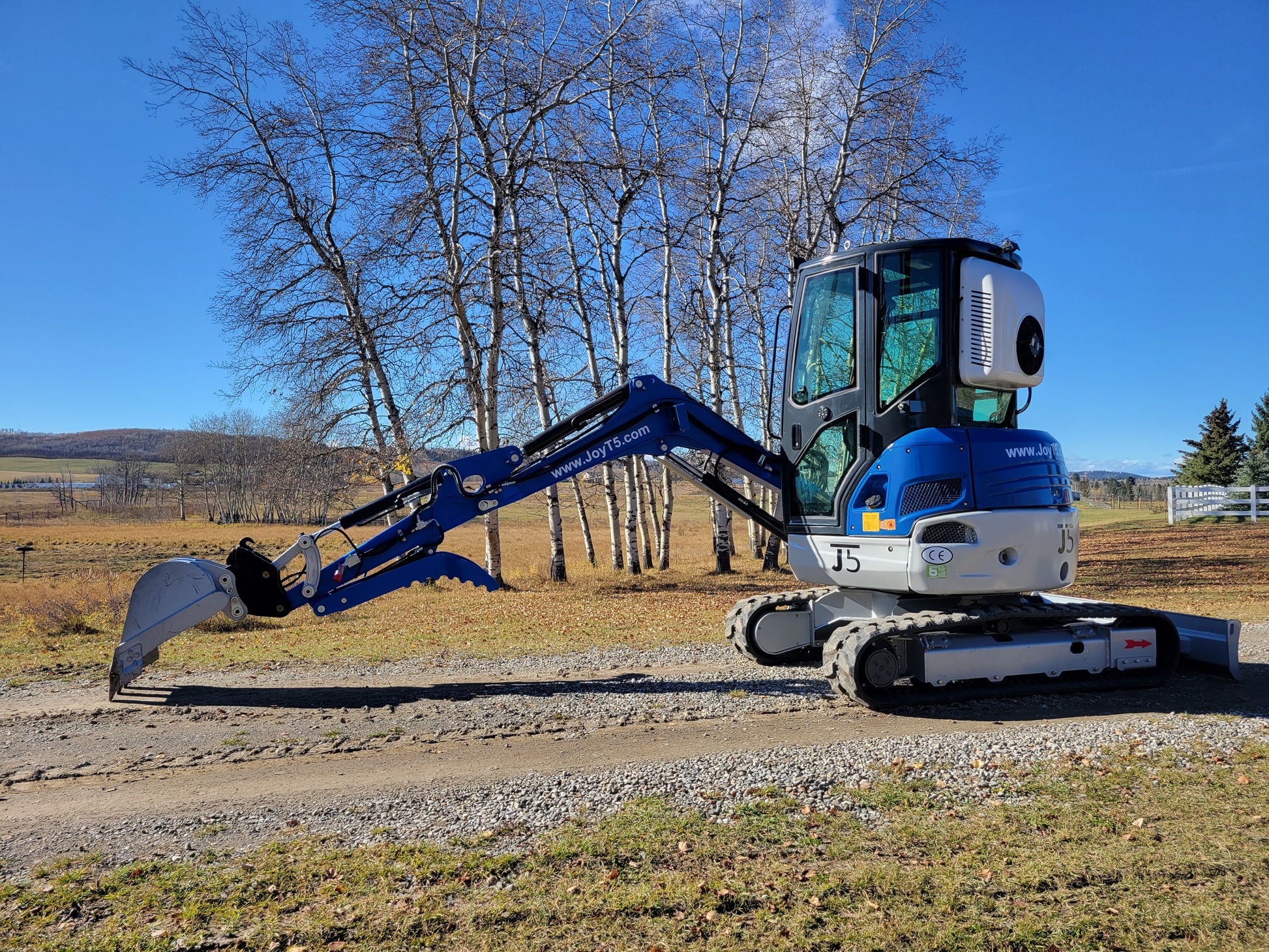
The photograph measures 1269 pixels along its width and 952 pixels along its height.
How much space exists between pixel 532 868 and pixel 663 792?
136 centimetres

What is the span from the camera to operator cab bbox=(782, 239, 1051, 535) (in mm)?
7660

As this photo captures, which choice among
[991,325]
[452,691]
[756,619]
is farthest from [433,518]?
[991,325]

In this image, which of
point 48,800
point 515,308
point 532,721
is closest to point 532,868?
point 532,721

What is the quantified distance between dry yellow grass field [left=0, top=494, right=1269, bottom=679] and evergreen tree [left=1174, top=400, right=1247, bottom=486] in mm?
17632

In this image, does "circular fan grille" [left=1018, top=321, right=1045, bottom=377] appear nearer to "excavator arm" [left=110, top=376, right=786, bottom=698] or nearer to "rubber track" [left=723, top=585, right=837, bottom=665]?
"excavator arm" [left=110, top=376, right=786, bottom=698]

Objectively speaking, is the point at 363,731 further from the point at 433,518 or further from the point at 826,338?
the point at 826,338

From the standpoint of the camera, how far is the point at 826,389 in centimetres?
819

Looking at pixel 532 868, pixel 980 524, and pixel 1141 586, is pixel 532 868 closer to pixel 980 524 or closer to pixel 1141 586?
pixel 980 524

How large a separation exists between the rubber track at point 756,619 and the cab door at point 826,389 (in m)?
1.24

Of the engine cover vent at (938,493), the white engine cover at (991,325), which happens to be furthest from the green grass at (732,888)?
the white engine cover at (991,325)

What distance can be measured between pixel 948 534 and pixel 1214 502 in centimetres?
3633

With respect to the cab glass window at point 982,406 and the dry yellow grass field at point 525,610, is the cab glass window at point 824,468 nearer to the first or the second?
the cab glass window at point 982,406

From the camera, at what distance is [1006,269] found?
783 centimetres

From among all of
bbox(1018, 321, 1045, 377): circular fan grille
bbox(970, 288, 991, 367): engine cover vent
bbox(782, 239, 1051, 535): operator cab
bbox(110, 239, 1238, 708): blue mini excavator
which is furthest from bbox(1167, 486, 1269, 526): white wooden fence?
bbox(970, 288, 991, 367): engine cover vent
